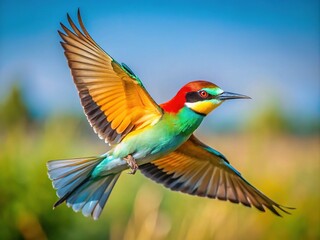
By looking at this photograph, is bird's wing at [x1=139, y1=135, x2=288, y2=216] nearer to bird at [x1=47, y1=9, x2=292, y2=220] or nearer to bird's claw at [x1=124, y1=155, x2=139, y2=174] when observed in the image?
bird at [x1=47, y1=9, x2=292, y2=220]

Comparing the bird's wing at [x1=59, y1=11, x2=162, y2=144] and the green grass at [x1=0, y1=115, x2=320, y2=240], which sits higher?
the bird's wing at [x1=59, y1=11, x2=162, y2=144]

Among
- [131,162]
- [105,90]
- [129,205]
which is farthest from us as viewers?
[129,205]

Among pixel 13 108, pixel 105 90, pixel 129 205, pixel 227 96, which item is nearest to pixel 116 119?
pixel 105 90

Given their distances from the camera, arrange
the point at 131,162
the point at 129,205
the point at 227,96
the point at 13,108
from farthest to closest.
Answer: the point at 13,108 → the point at 129,205 → the point at 131,162 → the point at 227,96

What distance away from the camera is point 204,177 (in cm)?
224

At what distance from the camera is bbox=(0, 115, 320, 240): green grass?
3006 mm

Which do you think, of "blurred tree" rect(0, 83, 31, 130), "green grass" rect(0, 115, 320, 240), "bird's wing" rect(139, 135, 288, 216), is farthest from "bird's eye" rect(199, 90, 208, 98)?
"blurred tree" rect(0, 83, 31, 130)

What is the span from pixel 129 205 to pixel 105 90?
5.53ft

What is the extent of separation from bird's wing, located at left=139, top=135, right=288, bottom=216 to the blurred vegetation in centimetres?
59

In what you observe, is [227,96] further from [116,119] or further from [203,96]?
[116,119]

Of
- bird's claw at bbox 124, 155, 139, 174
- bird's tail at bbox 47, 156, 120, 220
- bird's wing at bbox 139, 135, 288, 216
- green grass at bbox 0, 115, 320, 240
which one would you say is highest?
bird's claw at bbox 124, 155, 139, 174

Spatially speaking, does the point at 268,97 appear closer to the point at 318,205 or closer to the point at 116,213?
the point at 318,205

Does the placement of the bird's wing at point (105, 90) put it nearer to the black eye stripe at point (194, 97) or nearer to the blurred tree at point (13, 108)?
the black eye stripe at point (194, 97)

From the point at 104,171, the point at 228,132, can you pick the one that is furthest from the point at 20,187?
the point at 228,132
